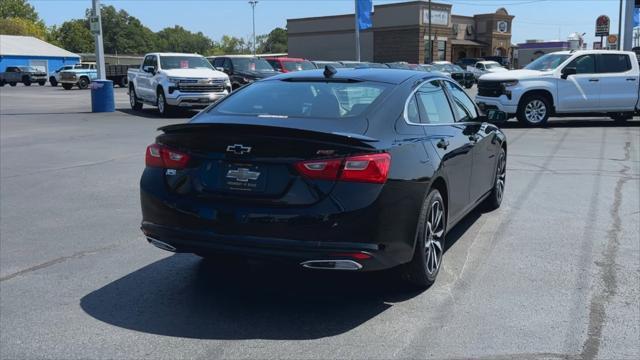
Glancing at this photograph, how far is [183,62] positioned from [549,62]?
37.6 feet

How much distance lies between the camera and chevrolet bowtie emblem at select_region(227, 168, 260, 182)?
4113 mm

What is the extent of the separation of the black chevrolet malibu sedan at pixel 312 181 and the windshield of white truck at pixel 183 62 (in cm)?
1655

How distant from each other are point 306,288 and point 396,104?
155 centimetres

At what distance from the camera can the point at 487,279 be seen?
5055 mm

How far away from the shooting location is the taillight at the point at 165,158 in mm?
4398

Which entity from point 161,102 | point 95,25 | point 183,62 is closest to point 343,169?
point 161,102

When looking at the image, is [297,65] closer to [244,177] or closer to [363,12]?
[363,12]

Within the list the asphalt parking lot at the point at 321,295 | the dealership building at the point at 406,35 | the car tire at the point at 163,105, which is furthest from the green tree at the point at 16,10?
the asphalt parking lot at the point at 321,295

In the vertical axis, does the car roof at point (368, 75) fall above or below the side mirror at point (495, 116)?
above

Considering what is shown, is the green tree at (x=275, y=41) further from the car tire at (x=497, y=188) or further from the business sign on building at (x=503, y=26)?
the car tire at (x=497, y=188)

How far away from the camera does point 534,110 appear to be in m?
16.8

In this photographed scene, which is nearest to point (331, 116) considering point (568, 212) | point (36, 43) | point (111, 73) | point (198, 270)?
point (198, 270)

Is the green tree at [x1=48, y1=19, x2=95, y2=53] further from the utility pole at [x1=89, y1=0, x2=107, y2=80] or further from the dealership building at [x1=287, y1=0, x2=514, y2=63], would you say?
the utility pole at [x1=89, y1=0, x2=107, y2=80]

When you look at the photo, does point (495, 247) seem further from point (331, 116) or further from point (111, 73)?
point (111, 73)
